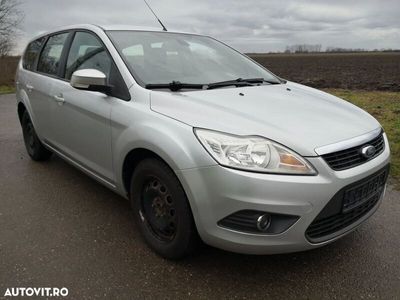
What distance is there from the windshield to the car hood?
0.99 feet

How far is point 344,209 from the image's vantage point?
2.40 metres

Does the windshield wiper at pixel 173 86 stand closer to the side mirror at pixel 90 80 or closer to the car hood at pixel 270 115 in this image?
the car hood at pixel 270 115

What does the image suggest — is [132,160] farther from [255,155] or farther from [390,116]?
[390,116]

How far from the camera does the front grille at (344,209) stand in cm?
231

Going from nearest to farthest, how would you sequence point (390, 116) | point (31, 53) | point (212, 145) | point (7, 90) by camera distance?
1. point (212, 145)
2. point (31, 53)
3. point (390, 116)
4. point (7, 90)

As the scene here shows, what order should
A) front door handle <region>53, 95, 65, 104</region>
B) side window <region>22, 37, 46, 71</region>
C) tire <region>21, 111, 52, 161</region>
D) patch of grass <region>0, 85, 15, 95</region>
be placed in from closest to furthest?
front door handle <region>53, 95, 65, 104</region> → side window <region>22, 37, 46, 71</region> → tire <region>21, 111, 52, 161</region> → patch of grass <region>0, 85, 15, 95</region>

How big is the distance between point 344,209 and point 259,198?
0.62m

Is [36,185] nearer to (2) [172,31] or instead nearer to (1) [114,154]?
(1) [114,154]

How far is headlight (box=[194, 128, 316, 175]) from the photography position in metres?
2.23

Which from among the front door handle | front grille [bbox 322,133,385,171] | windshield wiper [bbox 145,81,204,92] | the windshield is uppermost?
the windshield

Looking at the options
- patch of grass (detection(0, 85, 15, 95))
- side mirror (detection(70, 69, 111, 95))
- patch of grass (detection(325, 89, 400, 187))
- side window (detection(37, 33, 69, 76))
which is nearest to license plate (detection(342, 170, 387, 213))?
patch of grass (detection(325, 89, 400, 187))

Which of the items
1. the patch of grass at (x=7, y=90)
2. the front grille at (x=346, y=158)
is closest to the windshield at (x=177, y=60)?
the front grille at (x=346, y=158)

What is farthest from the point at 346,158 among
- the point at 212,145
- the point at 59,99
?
the point at 59,99

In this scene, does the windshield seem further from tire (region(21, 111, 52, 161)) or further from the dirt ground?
the dirt ground
